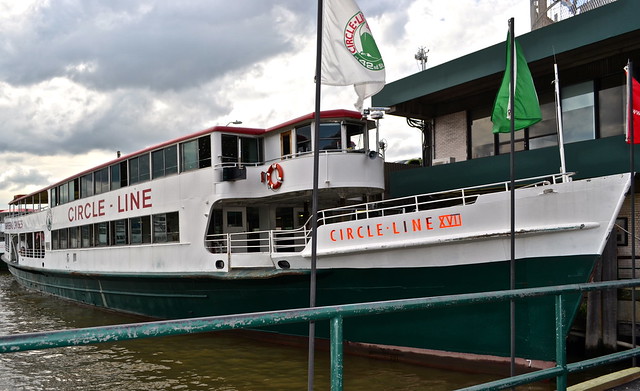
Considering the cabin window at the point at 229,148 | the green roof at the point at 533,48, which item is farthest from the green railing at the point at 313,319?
the cabin window at the point at 229,148

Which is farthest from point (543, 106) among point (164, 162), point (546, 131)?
point (164, 162)

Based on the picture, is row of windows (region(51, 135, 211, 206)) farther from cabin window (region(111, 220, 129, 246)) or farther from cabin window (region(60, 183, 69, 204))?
cabin window (region(111, 220, 129, 246))

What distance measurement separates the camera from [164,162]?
14578mm

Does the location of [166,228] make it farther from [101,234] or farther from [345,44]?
[345,44]

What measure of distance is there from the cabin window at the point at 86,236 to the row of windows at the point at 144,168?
46.1 inches

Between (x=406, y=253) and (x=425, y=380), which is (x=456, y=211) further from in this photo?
(x=425, y=380)

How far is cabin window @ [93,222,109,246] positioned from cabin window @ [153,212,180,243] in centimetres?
334

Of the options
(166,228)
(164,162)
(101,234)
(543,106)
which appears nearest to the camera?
(166,228)

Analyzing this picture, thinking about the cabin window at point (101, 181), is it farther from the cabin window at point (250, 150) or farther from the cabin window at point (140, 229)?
the cabin window at point (250, 150)

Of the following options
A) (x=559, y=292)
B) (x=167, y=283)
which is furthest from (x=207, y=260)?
(x=559, y=292)

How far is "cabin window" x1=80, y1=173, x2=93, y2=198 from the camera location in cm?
1839

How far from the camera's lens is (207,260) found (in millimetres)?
12789

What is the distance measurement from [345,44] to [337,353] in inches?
161

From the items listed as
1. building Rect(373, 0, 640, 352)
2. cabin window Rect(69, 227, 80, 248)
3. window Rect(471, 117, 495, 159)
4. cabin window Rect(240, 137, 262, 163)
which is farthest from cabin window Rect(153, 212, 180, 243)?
window Rect(471, 117, 495, 159)
